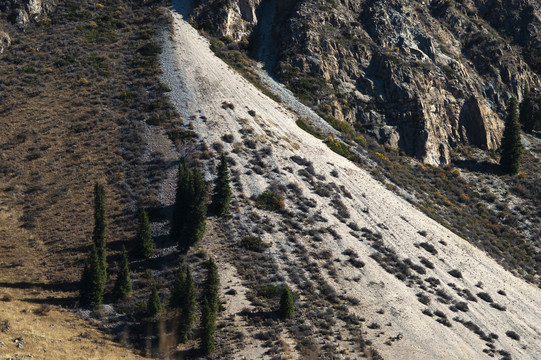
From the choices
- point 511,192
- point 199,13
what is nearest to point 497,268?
point 511,192

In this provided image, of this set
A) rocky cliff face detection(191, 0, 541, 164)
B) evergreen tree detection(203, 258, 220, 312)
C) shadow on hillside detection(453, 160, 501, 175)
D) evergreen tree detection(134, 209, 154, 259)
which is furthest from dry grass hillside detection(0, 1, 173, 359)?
shadow on hillside detection(453, 160, 501, 175)

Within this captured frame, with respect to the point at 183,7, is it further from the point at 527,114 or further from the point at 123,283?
the point at 527,114

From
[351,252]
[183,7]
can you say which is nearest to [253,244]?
[351,252]

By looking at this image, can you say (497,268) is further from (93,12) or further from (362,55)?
(93,12)

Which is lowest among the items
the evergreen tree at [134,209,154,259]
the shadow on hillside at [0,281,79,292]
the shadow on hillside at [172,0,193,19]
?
the shadow on hillside at [0,281,79,292]

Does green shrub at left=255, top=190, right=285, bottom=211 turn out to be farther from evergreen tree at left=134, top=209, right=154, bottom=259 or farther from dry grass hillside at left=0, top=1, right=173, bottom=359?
evergreen tree at left=134, top=209, right=154, bottom=259
